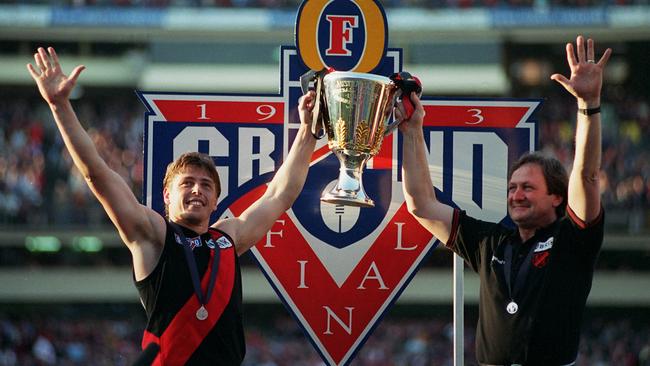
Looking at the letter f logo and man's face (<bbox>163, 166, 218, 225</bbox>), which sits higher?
the letter f logo

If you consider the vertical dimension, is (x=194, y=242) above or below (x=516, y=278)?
above

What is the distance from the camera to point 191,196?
15.0 ft

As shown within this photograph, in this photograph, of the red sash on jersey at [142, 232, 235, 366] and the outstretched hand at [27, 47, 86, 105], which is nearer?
the outstretched hand at [27, 47, 86, 105]

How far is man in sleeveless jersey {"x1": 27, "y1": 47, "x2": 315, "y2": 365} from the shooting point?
14.1 ft

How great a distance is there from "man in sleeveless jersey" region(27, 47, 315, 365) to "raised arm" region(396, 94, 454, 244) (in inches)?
36.9

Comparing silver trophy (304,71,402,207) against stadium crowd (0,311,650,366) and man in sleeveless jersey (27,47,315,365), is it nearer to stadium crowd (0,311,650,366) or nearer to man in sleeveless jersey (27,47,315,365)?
man in sleeveless jersey (27,47,315,365)

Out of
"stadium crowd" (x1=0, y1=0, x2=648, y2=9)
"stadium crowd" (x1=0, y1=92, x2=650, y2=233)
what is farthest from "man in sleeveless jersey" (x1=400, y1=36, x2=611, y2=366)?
"stadium crowd" (x1=0, y1=0, x2=648, y2=9)

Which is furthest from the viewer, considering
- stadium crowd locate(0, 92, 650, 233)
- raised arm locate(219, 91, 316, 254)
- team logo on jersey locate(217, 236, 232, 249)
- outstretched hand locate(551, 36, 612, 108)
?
stadium crowd locate(0, 92, 650, 233)

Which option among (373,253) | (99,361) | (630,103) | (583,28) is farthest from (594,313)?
(373,253)

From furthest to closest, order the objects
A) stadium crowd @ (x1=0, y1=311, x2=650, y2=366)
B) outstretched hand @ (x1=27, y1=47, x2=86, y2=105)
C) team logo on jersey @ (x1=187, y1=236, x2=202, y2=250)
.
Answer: stadium crowd @ (x1=0, y1=311, x2=650, y2=366) → team logo on jersey @ (x1=187, y1=236, x2=202, y2=250) → outstretched hand @ (x1=27, y1=47, x2=86, y2=105)

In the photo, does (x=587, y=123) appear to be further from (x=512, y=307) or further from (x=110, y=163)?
(x=110, y=163)

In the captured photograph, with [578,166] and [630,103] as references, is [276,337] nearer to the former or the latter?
[630,103]

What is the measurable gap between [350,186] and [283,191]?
1.19ft

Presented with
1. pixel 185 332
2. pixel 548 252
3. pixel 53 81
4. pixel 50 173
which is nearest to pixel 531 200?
pixel 548 252
